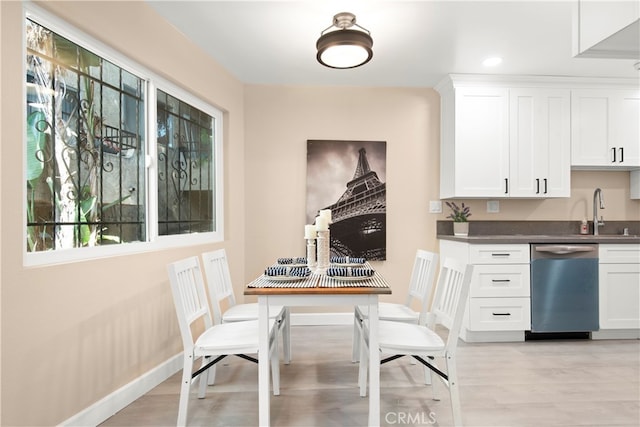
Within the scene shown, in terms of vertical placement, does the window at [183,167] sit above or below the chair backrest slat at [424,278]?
above

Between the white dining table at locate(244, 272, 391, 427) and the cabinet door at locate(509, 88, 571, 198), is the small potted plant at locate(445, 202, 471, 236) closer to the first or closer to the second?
the cabinet door at locate(509, 88, 571, 198)

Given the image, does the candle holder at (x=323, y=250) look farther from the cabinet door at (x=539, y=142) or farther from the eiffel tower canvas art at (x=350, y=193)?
the cabinet door at (x=539, y=142)

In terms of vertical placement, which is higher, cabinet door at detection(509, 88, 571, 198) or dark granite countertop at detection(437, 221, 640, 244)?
cabinet door at detection(509, 88, 571, 198)

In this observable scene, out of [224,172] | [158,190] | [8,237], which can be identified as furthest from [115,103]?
[224,172]

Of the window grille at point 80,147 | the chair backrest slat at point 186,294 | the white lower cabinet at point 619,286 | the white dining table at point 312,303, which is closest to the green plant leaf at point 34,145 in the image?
the window grille at point 80,147

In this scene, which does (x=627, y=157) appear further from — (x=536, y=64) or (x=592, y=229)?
(x=536, y=64)

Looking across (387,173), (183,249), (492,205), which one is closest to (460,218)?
(492,205)

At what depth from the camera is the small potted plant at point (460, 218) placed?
3625mm

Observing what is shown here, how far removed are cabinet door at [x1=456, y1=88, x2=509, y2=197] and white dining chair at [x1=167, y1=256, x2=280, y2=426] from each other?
245 centimetres

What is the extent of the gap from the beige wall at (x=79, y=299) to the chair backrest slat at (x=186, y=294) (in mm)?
397

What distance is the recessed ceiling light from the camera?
313 cm

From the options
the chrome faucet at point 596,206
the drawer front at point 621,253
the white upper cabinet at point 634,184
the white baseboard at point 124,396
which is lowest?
the white baseboard at point 124,396

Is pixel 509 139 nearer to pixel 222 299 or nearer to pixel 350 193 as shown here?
pixel 350 193

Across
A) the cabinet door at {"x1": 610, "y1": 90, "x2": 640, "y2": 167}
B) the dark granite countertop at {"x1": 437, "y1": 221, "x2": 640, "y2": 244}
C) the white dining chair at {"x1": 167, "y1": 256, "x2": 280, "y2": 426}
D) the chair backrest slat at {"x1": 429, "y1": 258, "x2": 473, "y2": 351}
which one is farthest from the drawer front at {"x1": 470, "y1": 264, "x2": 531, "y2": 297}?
the white dining chair at {"x1": 167, "y1": 256, "x2": 280, "y2": 426}
